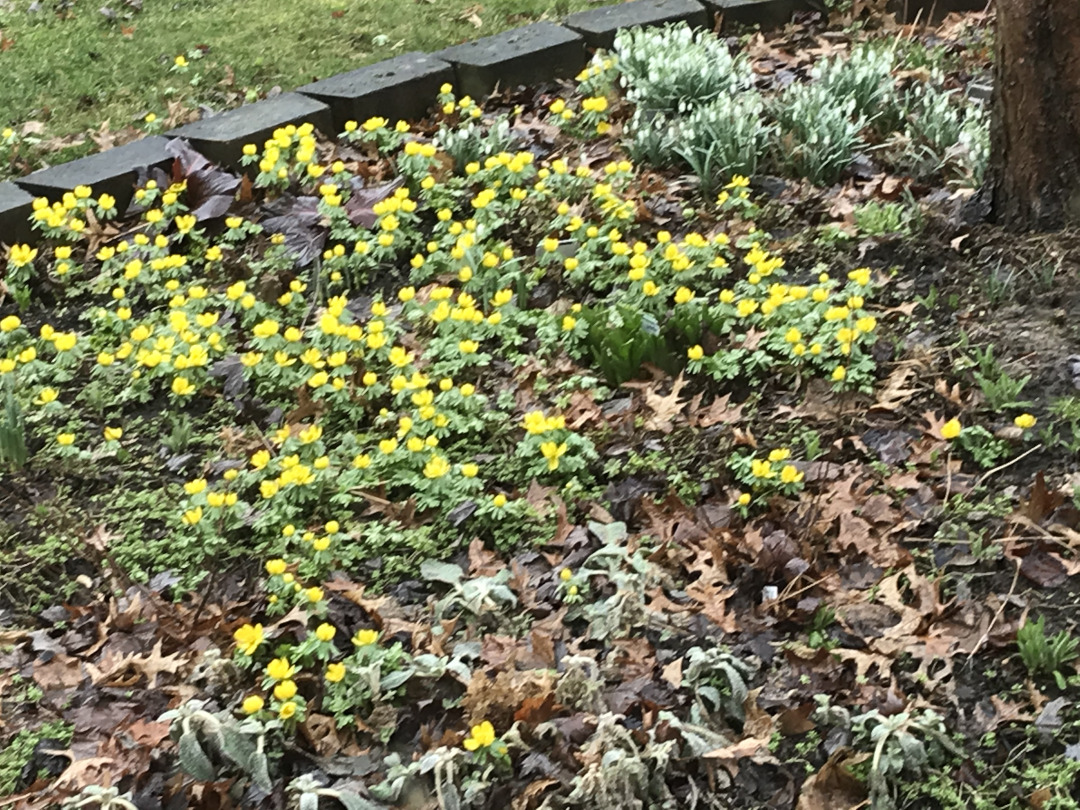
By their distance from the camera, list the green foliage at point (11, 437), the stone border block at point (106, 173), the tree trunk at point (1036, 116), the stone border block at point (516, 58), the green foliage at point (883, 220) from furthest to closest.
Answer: the stone border block at point (516, 58), the stone border block at point (106, 173), the green foliage at point (883, 220), the tree trunk at point (1036, 116), the green foliage at point (11, 437)

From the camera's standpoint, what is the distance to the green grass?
522cm

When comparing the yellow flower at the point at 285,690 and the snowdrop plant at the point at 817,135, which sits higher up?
the snowdrop plant at the point at 817,135

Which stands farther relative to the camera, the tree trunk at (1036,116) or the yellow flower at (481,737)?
the tree trunk at (1036,116)

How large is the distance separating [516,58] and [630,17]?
2.82ft

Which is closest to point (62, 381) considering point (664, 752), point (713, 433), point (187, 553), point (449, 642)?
point (187, 553)

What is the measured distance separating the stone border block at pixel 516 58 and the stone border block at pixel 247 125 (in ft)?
2.69

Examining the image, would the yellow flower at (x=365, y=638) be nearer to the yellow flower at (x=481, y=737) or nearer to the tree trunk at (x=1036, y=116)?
the yellow flower at (x=481, y=737)

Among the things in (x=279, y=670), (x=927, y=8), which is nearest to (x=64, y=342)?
(x=279, y=670)

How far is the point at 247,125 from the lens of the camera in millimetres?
4652

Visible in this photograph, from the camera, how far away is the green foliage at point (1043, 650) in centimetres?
223

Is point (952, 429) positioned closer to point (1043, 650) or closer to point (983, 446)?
point (983, 446)

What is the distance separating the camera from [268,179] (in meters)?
4.34

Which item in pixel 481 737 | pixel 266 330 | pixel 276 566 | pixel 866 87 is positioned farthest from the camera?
pixel 866 87

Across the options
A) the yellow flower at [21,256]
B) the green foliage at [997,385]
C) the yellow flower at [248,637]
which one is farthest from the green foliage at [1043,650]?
the yellow flower at [21,256]
